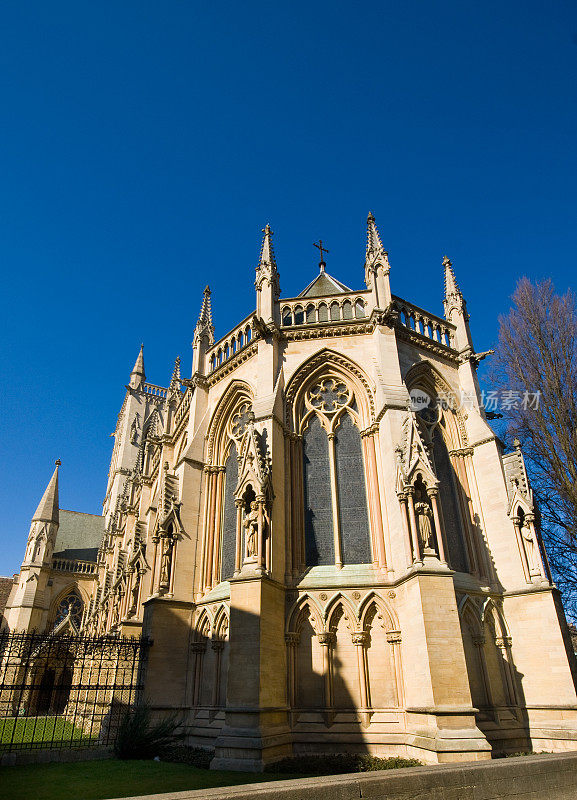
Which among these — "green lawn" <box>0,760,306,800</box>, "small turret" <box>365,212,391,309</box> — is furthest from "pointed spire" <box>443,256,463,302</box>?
"green lawn" <box>0,760,306,800</box>

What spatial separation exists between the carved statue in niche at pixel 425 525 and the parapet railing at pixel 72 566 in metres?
36.7

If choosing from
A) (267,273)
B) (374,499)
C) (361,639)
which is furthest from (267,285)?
(361,639)

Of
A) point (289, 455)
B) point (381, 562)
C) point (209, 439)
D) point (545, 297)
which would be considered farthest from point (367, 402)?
point (545, 297)

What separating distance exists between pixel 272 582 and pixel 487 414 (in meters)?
9.85

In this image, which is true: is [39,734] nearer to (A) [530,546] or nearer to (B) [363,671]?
(B) [363,671]

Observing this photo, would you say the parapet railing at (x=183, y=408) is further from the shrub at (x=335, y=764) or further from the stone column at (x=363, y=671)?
the shrub at (x=335, y=764)

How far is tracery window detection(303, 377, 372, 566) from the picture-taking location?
13.5 metres

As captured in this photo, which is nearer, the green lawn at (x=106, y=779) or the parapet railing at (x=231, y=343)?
the green lawn at (x=106, y=779)

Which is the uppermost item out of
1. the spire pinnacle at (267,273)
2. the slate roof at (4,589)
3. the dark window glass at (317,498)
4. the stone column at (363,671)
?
the spire pinnacle at (267,273)

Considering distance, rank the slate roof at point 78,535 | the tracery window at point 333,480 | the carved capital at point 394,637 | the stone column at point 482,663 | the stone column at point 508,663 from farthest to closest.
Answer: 1. the slate roof at point 78,535
2. the tracery window at point 333,480
3. the stone column at point 508,663
4. the stone column at point 482,663
5. the carved capital at point 394,637

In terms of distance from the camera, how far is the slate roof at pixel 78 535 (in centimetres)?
4434

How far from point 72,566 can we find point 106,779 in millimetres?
36483

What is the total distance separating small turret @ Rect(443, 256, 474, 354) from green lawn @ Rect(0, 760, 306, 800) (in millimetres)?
13307

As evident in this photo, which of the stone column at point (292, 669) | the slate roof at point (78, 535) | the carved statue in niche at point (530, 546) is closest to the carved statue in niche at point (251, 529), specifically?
the stone column at point (292, 669)
